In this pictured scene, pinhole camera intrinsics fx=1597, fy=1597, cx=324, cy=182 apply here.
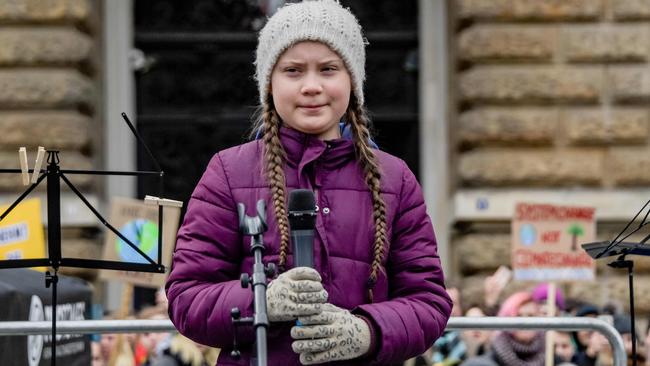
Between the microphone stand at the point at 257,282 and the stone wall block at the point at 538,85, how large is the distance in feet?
23.8

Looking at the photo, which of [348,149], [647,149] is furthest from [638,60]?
[348,149]

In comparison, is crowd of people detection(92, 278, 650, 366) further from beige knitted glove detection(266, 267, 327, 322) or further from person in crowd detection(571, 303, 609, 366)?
beige knitted glove detection(266, 267, 327, 322)

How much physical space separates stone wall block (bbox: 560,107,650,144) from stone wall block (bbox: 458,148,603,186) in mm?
118

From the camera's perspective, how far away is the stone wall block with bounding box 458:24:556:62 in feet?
34.0

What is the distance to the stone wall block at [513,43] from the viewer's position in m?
10.4

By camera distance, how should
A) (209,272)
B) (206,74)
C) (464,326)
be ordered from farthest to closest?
(206,74), (464,326), (209,272)

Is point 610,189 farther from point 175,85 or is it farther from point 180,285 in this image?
point 180,285

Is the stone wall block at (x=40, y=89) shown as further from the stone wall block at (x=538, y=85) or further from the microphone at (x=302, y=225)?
the microphone at (x=302, y=225)

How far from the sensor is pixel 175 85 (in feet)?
36.7

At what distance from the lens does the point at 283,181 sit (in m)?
3.37

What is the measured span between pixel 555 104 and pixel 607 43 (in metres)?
0.52

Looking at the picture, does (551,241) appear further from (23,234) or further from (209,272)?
(209,272)

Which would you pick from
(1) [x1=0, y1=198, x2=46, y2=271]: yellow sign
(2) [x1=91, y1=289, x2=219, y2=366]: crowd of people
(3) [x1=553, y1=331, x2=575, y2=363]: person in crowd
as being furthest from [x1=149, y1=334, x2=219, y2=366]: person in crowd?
(3) [x1=553, y1=331, x2=575, y2=363]: person in crowd

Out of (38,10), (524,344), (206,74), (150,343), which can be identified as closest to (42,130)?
(38,10)
